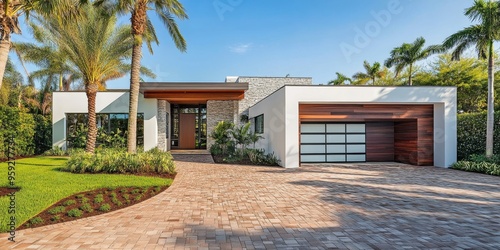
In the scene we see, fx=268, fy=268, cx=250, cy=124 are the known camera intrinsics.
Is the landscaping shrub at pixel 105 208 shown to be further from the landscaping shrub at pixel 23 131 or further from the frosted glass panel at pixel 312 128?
the landscaping shrub at pixel 23 131

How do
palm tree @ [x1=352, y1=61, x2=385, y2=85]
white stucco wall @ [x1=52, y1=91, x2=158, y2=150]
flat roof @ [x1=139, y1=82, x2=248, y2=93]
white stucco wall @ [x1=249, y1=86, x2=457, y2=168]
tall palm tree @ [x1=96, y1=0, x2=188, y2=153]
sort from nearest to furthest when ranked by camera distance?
tall palm tree @ [x1=96, y1=0, x2=188, y2=153] → white stucco wall @ [x1=249, y1=86, x2=457, y2=168] → flat roof @ [x1=139, y1=82, x2=248, y2=93] → white stucco wall @ [x1=52, y1=91, x2=158, y2=150] → palm tree @ [x1=352, y1=61, x2=385, y2=85]

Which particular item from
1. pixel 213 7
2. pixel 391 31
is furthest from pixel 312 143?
pixel 213 7

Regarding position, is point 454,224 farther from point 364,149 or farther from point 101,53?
point 101,53

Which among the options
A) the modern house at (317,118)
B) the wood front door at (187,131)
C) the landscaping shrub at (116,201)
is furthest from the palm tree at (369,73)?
the landscaping shrub at (116,201)

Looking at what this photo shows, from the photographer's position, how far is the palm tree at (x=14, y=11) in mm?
6898

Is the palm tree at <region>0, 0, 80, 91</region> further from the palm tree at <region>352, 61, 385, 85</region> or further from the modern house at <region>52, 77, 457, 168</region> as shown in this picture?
the palm tree at <region>352, 61, 385, 85</region>

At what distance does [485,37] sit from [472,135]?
14.3ft

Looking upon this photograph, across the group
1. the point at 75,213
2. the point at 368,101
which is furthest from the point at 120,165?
the point at 368,101

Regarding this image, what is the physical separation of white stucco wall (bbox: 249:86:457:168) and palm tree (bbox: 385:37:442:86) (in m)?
9.34

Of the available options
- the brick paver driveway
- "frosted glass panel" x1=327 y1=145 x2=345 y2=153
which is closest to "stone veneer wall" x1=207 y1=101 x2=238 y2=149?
"frosted glass panel" x1=327 y1=145 x2=345 y2=153

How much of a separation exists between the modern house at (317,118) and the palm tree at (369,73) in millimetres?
15142

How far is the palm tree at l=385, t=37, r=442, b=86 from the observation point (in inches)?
787

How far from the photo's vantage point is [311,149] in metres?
13.9

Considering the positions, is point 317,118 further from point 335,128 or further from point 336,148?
point 336,148
